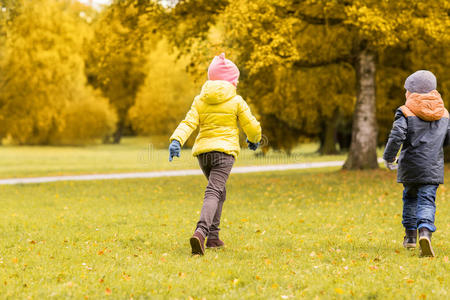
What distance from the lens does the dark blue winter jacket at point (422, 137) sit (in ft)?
19.5

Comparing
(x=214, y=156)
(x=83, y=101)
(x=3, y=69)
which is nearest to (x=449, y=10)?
(x=214, y=156)

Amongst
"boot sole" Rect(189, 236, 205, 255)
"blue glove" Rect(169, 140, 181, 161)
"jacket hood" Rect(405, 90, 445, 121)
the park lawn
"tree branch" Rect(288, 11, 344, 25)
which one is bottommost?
the park lawn

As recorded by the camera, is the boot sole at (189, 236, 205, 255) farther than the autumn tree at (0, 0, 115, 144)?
No

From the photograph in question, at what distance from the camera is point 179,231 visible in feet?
25.7

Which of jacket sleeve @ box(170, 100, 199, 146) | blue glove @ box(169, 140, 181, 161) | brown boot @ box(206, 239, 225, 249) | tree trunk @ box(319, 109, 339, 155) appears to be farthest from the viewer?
tree trunk @ box(319, 109, 339, 155)

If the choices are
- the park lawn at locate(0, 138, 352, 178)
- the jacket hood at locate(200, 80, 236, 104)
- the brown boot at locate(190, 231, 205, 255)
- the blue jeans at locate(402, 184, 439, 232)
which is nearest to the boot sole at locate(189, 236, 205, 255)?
the brown boot at locate(190, 231, 205, 255)

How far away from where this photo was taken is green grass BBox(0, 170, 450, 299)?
4617 millimetres

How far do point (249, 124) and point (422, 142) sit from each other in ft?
5.69

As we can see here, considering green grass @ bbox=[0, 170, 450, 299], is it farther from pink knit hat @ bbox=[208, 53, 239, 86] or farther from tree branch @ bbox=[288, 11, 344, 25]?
tree branch @ bbox=[288, 11, 344, 25]

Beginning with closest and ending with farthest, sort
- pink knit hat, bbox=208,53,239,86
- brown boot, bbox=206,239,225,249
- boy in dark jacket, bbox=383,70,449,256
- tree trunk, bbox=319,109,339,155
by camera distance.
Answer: boy in dark jacket, bbox=383,70,449,256 → pink knit hat, bbox=208,53,239,86 → brown boot, bbox=206,239,225,249 → tree trunk, bbox=319,109,339,155

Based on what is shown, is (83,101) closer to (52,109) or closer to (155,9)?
(52,109)

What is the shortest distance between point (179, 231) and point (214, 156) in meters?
2.05

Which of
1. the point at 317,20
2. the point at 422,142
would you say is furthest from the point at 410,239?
the point at 317,20

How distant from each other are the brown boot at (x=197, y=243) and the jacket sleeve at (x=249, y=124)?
1.13m
